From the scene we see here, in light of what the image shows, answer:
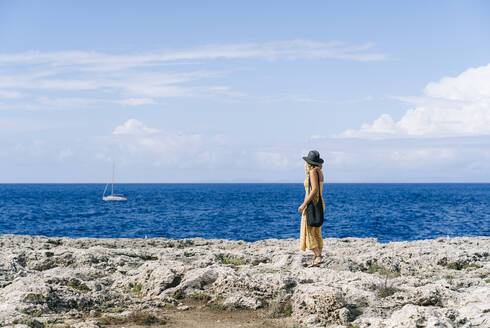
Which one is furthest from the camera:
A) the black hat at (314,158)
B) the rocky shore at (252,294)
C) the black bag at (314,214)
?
the black hat at (314,158)

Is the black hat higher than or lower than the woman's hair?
higher

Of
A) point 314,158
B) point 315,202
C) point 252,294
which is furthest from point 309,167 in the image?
point 252,294

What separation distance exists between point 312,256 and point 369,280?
2943 mm

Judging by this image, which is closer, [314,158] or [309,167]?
[314,158]

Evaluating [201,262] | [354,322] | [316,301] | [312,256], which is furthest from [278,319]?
[312,256]

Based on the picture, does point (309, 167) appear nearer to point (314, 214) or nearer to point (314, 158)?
point (314, 158)

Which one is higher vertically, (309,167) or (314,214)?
(309,167)

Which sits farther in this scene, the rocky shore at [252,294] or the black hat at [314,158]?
the black hat at [314,158]

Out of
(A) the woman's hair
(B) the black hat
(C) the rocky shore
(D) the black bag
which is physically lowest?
(C) the rocky shore

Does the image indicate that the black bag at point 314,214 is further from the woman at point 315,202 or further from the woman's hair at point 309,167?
the woman's hair at point 309,167

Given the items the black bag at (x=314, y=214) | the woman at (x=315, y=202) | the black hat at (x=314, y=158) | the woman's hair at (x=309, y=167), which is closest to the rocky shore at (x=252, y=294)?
the woman at (x=315, y=202)

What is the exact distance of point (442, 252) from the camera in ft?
42.2

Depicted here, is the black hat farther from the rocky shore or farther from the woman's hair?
the rocky shore

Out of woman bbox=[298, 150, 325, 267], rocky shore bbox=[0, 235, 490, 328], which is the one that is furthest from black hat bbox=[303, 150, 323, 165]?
rocky shore bbox=[0, 235, 490, 328]
